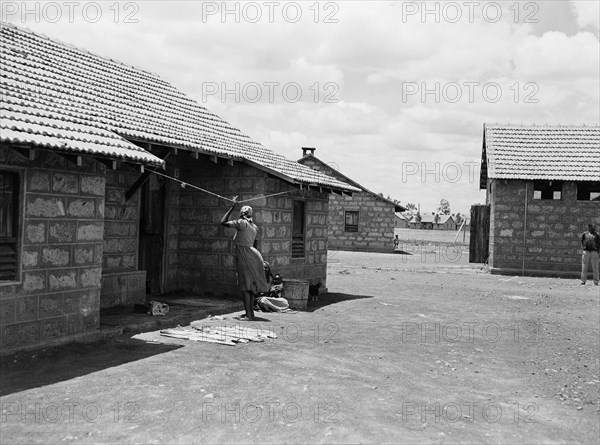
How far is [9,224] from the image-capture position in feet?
25.5

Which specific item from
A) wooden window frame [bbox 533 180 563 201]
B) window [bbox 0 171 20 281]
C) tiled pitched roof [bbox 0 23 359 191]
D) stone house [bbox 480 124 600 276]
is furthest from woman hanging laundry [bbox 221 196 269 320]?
wooden window frame [bbox 533 180 563 201]

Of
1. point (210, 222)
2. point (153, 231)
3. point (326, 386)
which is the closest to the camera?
point (326, 386)

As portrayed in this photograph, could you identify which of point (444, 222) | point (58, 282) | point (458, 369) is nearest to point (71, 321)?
point (58, 282)

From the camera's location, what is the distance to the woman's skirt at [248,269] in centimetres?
1066

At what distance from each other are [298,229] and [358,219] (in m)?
20.3

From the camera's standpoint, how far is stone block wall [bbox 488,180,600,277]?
21891 millimetres

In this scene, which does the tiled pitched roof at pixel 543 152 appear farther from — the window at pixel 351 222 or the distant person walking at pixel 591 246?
the window at pixel 351 222

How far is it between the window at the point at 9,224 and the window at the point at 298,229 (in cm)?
783

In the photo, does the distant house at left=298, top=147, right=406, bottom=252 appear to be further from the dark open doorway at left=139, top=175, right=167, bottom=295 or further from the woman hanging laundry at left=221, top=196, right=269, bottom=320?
the woman hanging laundry at left=221, top=196, right=269, bottom=320

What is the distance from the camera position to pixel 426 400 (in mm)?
6547

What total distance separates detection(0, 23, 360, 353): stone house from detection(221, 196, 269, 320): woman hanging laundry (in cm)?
127

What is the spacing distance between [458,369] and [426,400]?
1.71 m

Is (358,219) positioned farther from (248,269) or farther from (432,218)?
(432,218)

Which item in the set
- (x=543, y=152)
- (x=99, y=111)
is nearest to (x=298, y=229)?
(x=99, y=111)
